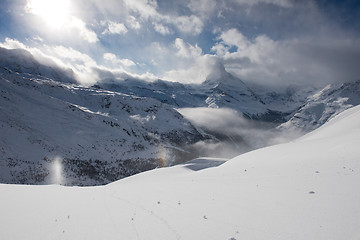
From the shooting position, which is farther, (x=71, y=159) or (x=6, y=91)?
(x=6, y=91)

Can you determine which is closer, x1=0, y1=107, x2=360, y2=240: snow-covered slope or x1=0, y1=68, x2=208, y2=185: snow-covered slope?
x1=0, y1=107, x2=360, y2=240: snow-covered slope

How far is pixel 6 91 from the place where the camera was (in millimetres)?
75000

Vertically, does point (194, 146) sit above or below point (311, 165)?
above

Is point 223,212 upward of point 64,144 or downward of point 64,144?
downward

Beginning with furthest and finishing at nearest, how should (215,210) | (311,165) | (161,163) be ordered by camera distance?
(161,163) < (311,165) < (215,210)

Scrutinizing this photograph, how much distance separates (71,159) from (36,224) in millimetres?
60901

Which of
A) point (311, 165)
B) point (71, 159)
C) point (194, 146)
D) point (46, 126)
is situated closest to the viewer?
point (311, 165)

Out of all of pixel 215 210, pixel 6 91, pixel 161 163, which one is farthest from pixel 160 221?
pixel 6 91

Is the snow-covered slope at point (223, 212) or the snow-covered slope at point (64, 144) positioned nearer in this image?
the snow-covered slope at point (223, 212)

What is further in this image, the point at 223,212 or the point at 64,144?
A: the point at 64,144

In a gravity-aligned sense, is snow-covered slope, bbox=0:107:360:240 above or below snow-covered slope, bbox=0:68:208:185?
below

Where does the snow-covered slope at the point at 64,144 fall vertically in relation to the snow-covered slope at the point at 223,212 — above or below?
above

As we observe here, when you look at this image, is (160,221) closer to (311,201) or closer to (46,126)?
(311,201)

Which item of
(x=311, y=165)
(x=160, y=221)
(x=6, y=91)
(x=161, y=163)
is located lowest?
(x=160, y=221)
